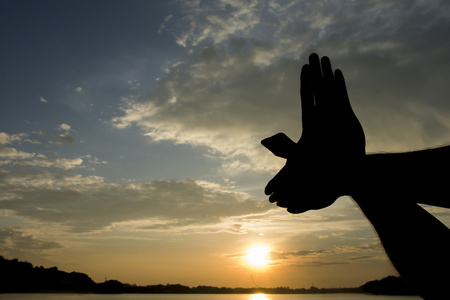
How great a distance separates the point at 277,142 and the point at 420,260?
0.82m

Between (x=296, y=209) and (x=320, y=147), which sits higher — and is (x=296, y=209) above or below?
below

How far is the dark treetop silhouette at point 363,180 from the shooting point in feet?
4.42

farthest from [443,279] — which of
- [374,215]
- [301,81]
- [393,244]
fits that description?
[301,81]

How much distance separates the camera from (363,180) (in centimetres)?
150

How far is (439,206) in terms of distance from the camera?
1365mm

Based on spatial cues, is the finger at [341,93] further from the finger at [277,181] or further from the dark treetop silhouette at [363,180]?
the finger at [277,181]

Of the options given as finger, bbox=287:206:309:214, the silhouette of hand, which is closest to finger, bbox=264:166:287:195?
the silhouette of hand

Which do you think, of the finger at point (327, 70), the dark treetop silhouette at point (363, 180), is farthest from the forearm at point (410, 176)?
the finger at point (327, 70)

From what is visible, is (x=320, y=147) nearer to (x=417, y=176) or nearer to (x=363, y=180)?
(x=363, y=180)

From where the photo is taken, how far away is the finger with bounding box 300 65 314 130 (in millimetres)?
1678

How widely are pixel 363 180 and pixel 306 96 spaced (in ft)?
1.65

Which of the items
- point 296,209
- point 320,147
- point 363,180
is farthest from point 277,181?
point 363,180

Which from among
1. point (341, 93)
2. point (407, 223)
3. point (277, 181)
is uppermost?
point (341, 93)

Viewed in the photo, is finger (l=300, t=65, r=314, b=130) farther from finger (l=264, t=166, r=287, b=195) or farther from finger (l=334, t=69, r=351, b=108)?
finger (l=264, t=166, r=287, b=195)
